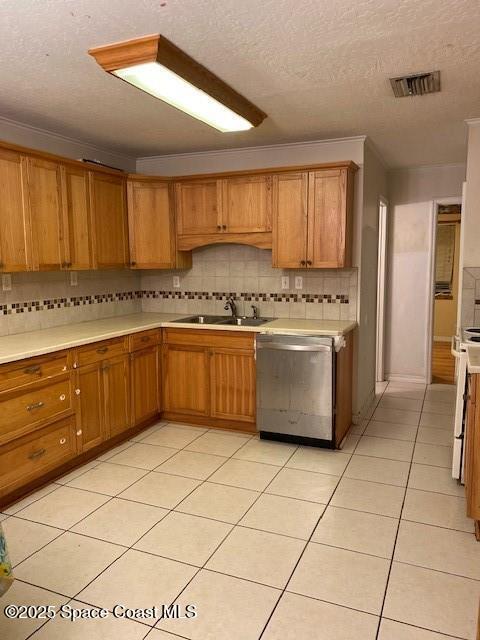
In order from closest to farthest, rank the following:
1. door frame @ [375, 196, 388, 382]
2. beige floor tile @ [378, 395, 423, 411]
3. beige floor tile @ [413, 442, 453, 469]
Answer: beige floor tile @ [413, 442, 453, 469]
beige floor tile @ [378, 395, 423, 411]
door frame @ [375, 196, 388, 382]

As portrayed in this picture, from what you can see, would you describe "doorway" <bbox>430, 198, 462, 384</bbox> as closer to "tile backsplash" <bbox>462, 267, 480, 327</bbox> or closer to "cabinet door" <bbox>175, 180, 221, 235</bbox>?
"tile backsplash" <bbox>462, 267, 480, 327</bbox>

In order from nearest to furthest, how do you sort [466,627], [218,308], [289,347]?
[466,627] → [289,347] → [218,308]

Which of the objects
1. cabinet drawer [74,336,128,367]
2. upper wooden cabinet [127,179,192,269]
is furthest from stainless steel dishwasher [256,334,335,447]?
upper wooden cabinet [127,179,192,269]

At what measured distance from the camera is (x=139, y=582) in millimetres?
2131

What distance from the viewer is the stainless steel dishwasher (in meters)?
3.49

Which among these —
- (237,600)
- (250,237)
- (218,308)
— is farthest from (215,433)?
(237,600)

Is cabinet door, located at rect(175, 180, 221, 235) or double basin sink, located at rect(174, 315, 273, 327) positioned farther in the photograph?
double basin sink, located at rect(174, 315, 273, 327)

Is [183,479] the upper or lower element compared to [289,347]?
lower

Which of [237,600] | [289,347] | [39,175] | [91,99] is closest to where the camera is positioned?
[237,600]

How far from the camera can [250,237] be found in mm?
4070

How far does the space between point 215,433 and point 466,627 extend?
239 cm

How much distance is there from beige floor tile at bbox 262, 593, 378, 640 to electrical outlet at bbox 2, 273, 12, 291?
8.90 feet

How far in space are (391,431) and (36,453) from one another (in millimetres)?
2728

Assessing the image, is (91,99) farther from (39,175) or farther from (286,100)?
(286,100)
